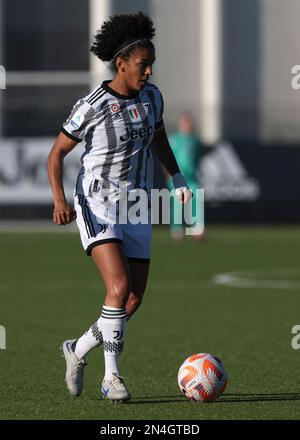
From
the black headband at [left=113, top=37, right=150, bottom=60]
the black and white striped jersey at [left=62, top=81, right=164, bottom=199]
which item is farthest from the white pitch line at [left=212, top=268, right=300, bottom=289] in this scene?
the black headband at [left=113, top=37, right=150, bottom=60]

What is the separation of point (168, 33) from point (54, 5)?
335 cm

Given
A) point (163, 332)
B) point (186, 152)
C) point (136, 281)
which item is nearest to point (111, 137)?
point (136, 281)

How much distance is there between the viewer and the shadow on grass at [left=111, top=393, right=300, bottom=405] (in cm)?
830

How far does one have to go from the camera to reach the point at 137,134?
27.6ft

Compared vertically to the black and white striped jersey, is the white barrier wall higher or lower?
lower

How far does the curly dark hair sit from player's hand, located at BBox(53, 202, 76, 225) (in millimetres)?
1007

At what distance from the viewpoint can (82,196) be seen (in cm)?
845

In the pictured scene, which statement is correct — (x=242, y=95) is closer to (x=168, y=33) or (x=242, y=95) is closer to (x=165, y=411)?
A: (x=168, y=33)

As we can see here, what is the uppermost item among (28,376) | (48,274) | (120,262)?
(120,262)

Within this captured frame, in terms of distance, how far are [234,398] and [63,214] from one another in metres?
1.60

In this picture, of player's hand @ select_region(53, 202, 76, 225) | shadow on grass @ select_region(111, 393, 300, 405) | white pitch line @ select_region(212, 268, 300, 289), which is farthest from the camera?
white pitch line @ select_region(212, 268, 300, 289)

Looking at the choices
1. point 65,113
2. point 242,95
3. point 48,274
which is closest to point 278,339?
point 48,274

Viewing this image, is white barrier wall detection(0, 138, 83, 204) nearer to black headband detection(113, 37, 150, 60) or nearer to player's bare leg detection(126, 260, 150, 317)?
player's bare leg detection(126, 260, 150, 317)

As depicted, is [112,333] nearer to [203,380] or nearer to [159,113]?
[203,380]
